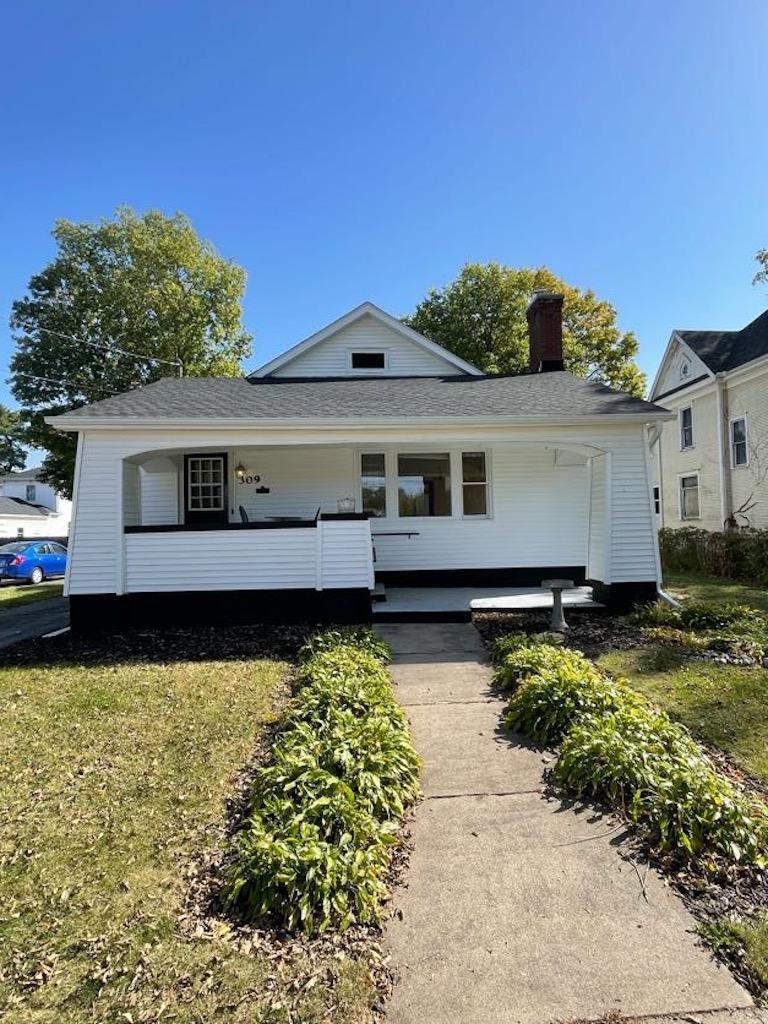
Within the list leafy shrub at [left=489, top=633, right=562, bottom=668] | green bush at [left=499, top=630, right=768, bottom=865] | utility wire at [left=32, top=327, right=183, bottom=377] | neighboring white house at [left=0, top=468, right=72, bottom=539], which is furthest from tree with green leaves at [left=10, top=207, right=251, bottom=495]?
green bush at [left=499, top=630, right=768, bottom=865]

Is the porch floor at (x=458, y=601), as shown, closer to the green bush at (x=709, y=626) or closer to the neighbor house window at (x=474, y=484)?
the green bush at (x=709, y=626)

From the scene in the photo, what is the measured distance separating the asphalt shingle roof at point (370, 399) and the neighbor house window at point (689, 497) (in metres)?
9.64

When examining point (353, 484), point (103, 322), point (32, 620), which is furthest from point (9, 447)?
point (353, 484)

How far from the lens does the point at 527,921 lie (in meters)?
2.39

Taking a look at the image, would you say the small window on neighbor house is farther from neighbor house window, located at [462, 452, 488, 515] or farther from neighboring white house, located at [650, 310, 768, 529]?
neighboring white house, located at [650, 310, 768, 529]

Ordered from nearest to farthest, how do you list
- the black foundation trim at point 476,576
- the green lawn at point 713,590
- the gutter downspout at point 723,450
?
the green lawn at point 713,590, the black foundation trim at point 476,576, the gutter downspout at point 723,450

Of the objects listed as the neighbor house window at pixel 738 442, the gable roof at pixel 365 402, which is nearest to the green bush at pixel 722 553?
the neighbor house window at pixel 738 442

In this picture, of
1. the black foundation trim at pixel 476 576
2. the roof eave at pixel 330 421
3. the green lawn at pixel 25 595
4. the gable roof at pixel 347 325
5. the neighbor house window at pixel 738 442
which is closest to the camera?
the roof eave at pixel 330 421

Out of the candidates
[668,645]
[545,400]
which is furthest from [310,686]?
[545,400]

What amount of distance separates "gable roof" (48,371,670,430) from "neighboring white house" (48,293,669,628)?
4 cm

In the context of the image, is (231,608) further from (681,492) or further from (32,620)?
(681,492)

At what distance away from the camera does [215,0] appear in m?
8.73

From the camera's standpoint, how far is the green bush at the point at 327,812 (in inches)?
95.0

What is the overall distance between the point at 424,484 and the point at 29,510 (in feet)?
113
